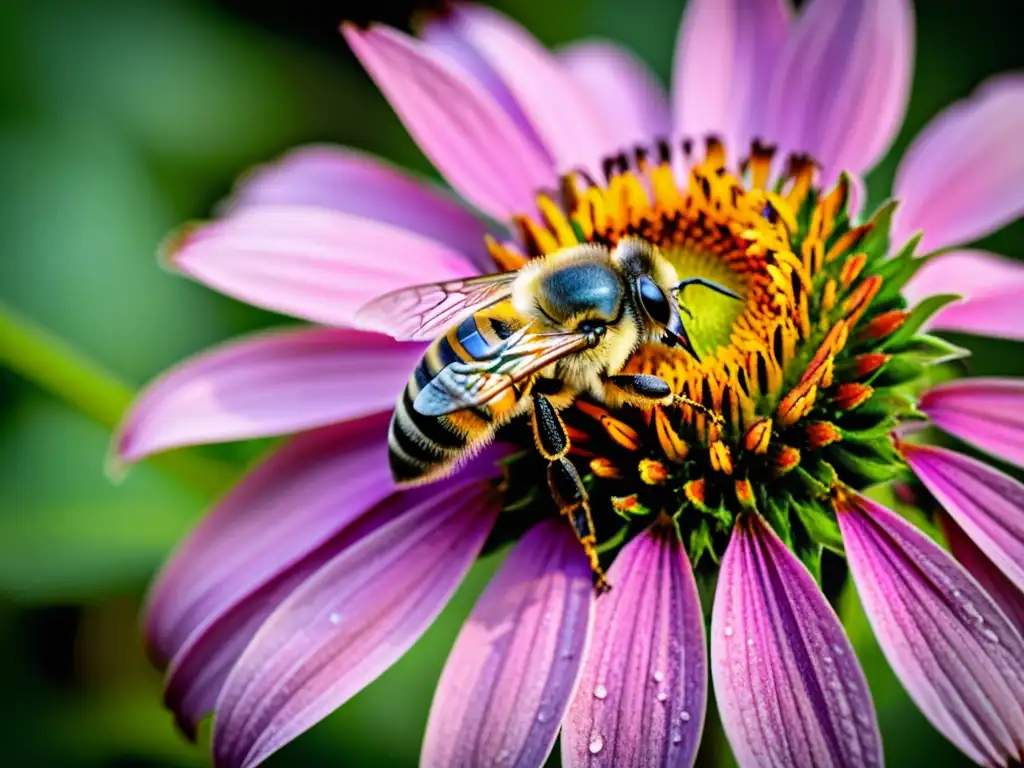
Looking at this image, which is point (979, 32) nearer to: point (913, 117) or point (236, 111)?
point (913, 117)

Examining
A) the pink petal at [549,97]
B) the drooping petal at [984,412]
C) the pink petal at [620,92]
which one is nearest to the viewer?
the drooping petal at [984,412]

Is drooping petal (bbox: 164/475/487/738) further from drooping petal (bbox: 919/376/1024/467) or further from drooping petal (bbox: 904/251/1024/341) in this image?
drooping petal (bbox: 904/251/1024/341)

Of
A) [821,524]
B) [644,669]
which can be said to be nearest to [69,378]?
[644,669]

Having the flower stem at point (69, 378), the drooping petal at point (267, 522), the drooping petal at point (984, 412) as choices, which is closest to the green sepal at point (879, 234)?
the drooping petal at point (984, 412)

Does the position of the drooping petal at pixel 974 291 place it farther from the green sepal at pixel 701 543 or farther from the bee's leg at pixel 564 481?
the bee's leg at pixel 564 481

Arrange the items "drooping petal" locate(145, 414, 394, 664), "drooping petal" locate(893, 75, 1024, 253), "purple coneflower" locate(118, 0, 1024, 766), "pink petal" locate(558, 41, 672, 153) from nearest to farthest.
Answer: "purple coneflower" locate(118, 0, 1024, 766), "drooping petal" locate(145, 414, 394, 664), "drooping petal" locate(893, 75, 1024, 253), "pink petal" locate(558, 41, 672, 153)

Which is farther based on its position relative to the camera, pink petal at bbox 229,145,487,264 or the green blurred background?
the green blurred background

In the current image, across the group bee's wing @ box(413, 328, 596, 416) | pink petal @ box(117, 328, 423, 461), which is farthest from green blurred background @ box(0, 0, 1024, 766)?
bee's wing @ box(413, 328, 596, 416)
